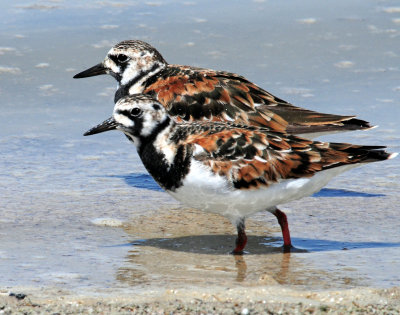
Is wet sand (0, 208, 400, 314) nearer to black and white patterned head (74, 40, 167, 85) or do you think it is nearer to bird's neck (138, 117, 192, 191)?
bird's neck (138, 117, 192, 191)

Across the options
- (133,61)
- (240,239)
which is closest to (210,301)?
(240,239)

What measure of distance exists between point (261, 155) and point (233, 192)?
38cm

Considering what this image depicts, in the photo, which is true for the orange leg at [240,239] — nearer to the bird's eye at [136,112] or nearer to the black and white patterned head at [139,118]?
the black and white patterned head at [139,118]

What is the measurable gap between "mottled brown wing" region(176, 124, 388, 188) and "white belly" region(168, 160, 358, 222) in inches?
2.2

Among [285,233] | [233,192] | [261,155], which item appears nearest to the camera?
[233,192]

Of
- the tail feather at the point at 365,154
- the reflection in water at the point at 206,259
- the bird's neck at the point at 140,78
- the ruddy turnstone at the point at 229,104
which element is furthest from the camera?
the bird's neck at the point at 140,78

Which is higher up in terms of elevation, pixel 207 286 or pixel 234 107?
pixel 234 107

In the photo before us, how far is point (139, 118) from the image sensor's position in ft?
20.9

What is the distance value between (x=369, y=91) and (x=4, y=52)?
5.16 m

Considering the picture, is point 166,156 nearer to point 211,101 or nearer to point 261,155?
point 261,155

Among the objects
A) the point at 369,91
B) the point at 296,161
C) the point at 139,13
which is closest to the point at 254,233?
the point at 296,161

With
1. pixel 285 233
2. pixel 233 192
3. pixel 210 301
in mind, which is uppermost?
pixel 233 192

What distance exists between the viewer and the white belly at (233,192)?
6055mm

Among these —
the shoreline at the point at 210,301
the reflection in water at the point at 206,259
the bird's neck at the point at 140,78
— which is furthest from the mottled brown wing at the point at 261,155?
the bird's neck at the point at 140,78
